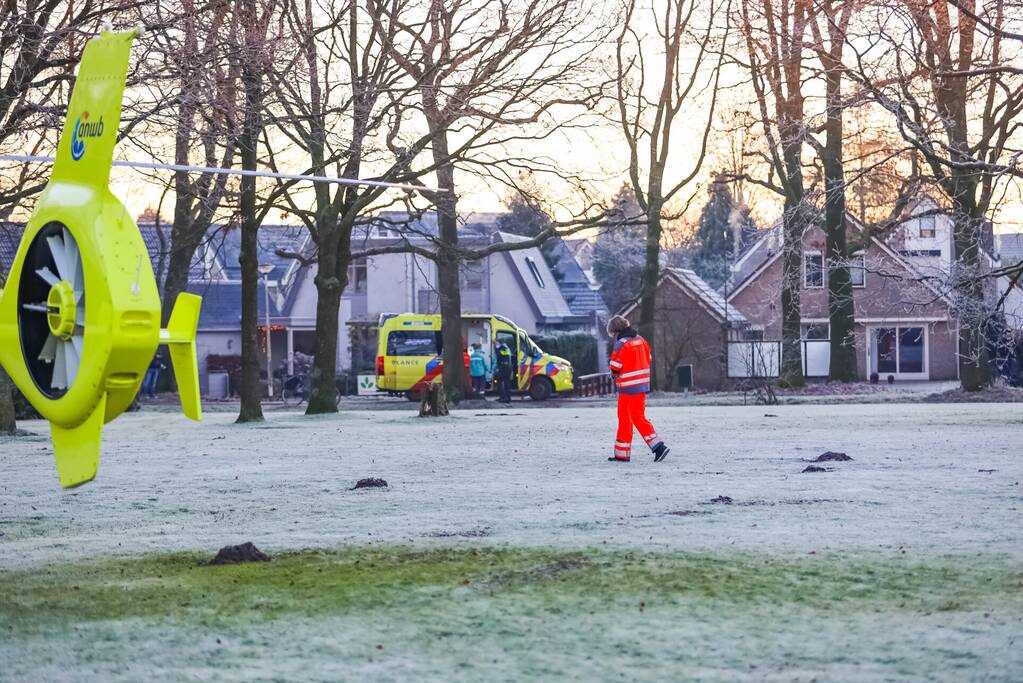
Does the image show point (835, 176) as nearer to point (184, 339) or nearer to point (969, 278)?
point (969, 278)

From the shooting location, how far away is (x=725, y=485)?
634 inches

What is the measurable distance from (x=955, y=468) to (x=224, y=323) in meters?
58.4

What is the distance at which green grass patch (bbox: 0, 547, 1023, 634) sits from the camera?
8.87 meters

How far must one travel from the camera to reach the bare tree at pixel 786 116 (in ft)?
96.8

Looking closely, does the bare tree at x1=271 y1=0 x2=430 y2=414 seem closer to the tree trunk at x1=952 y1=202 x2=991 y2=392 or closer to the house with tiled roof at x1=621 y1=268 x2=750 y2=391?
the tree trunk at x1=952 y1=202 x2=991 y2=392

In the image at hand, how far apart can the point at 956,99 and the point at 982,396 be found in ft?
33.2

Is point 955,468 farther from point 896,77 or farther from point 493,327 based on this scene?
point 493,327

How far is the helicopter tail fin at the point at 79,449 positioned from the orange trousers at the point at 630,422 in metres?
10.8

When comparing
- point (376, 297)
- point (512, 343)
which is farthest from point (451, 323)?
point (376, 297)

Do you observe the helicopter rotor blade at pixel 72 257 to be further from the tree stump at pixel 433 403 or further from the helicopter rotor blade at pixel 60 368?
the tree stump at pixel 433 403

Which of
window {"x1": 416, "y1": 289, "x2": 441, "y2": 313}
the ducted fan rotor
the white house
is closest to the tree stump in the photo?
the ducted fan rotor

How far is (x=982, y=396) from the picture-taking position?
4106 centimetres

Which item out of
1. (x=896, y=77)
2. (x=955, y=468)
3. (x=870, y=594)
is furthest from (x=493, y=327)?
(x=870, y=594)

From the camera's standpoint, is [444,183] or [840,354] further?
[840,354]
